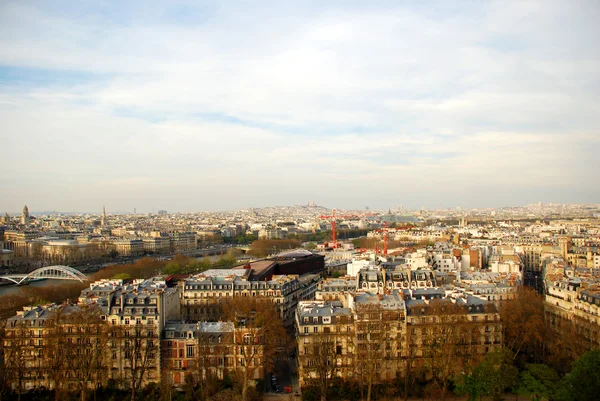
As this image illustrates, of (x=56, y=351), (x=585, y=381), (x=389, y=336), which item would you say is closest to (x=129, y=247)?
(x=56, y=351)

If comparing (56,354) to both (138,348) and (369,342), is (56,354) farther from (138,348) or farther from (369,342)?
(369,342)

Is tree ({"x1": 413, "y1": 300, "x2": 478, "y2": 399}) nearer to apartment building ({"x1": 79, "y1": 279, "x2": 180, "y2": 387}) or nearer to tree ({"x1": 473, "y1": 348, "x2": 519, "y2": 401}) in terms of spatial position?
tree ({"x1": 473, "y1": 348, "x2": 519, "y2": 401})

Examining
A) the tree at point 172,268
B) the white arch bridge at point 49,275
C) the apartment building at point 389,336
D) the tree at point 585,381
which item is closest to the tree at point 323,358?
the apartment building at point 389,336

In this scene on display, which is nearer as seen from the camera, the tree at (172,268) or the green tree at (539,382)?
the green tree at (539,382)

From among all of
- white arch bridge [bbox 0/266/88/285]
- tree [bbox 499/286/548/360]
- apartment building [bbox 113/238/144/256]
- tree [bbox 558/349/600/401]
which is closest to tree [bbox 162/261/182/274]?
white arch bridge [bbox 0/266/88/285]

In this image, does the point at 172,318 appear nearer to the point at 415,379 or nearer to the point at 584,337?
the point at 415,379

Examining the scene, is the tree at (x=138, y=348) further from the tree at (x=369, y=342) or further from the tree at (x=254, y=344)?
the tree at (x=369, y=342)
